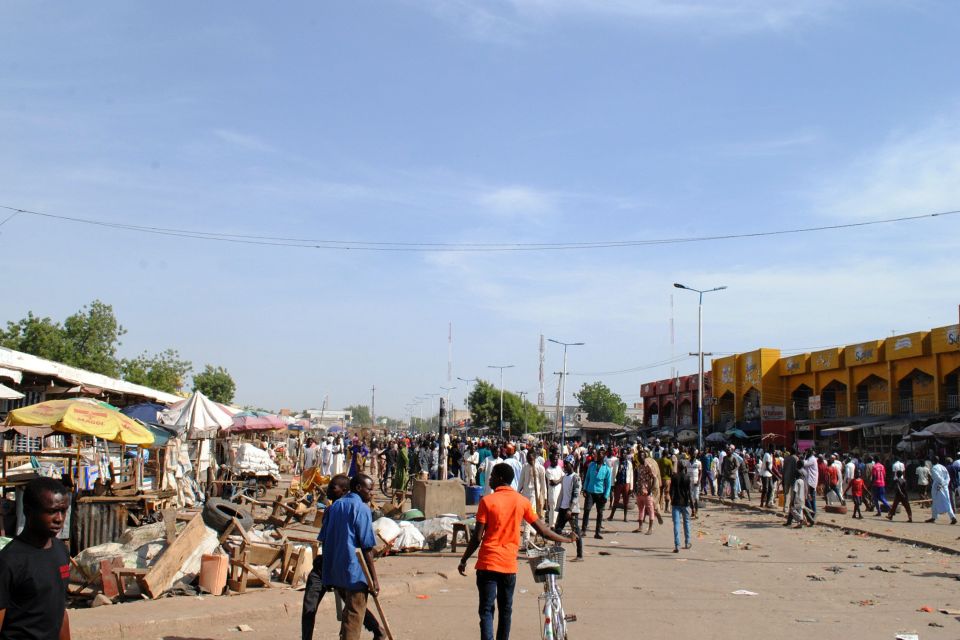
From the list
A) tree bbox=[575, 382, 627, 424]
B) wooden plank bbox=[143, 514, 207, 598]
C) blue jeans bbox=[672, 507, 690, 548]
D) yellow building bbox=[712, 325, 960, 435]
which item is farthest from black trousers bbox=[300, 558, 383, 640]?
tree bbox=[575, 382, 627, 424]

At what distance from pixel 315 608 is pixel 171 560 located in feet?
10.9

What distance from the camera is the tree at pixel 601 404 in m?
127

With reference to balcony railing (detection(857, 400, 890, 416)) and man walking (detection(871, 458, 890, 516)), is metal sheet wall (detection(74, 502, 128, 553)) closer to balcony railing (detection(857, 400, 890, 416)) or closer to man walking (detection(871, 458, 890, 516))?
man walking (detection(871, 458, 890, 516))

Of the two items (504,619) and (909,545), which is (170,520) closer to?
(504,619)

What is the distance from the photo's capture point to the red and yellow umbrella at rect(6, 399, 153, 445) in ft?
37.4

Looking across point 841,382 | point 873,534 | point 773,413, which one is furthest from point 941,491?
point 773,413

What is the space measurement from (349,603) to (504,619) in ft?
4.10

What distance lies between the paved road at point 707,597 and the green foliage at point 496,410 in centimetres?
8153

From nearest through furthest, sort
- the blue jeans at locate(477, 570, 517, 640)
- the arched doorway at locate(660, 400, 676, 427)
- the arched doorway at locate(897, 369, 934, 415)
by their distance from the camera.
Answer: the blue jeans at locate(477, 570, 517, 640)
the arched doorway at locate(897, 369, 934, 415)
the arched doorway at locate(660, 400, 676, 427)

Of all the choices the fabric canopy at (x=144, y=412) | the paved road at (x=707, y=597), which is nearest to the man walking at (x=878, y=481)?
the paved road at (x=707, y=597)

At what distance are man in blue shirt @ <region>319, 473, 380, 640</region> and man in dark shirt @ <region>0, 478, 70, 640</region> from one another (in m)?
2.66

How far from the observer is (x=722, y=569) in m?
12.6

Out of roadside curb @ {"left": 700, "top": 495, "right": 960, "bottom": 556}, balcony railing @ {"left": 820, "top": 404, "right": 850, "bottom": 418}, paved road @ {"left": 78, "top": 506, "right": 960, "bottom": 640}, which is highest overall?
balcony railing @ {"left": 820, "top": 404, "right": 850, "bottom": 418}

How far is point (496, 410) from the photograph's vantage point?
9962 centimetres
